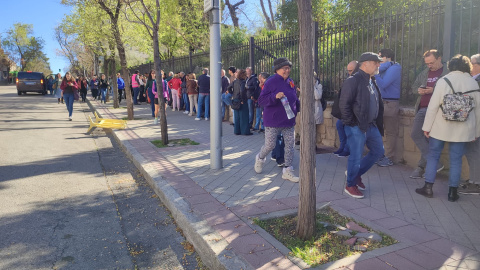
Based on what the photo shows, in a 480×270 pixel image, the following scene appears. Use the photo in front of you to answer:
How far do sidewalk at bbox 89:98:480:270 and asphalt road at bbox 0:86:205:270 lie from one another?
0.27 metres

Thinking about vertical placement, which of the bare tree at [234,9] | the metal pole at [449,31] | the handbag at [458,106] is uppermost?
the bare tree at [234,9]

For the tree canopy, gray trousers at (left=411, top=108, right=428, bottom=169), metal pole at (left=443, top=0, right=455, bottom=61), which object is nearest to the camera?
gray trousers at (left=411, top=108, right=428, bottom=169)

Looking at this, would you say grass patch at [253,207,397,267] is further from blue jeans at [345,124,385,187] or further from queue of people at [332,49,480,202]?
queue of people at [332,49,480,202]

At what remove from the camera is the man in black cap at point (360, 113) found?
183 inches

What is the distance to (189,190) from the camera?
5.04 metres

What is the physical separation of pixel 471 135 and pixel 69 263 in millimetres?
4536

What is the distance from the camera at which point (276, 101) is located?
5562 mm

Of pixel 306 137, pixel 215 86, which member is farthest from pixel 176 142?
pixel 306 137

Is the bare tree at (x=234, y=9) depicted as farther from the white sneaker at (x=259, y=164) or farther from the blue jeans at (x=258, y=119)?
the white sneaker at (x=259, y=164)

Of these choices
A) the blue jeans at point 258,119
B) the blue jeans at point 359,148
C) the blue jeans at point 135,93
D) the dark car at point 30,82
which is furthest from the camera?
the dark car at point 30,82

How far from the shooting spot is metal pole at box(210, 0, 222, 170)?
6031 millimetres

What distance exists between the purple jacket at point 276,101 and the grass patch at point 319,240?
5.97 feet

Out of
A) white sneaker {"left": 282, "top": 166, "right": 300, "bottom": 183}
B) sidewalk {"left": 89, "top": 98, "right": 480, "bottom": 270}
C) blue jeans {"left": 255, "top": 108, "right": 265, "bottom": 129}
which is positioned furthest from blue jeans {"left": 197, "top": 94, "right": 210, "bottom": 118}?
white sneaker {"left": 282, "top": 166, "right": 300, "bottom": 183}

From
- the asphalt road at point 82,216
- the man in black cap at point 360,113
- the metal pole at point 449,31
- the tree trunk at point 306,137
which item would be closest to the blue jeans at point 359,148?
the man in black cap at point 360,113
